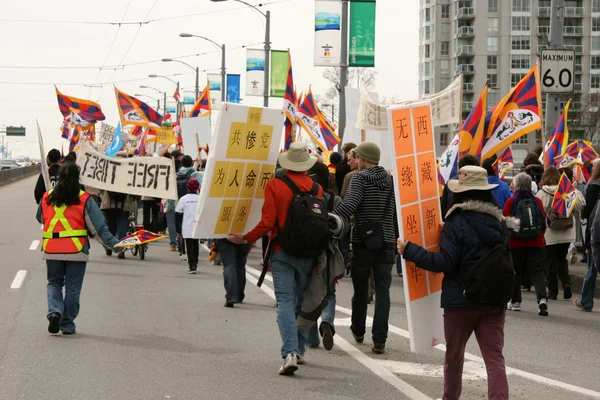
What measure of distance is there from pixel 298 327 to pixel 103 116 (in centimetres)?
2337

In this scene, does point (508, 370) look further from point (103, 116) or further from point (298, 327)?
point (103, 116)

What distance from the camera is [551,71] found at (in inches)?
690

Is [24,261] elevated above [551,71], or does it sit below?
below

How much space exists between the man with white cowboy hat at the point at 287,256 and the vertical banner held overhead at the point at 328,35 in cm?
1782

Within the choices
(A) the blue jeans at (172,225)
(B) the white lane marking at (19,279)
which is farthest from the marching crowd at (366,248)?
(A) the blue jeans at (172,225)

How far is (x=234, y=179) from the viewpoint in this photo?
32.6ft

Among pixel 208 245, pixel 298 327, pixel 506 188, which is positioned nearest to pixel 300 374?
pixel 298 327

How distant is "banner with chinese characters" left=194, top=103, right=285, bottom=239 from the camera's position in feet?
32.0

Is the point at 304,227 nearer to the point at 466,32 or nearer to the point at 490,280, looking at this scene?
the point at 490,280

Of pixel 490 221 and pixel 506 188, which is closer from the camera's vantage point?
pixel 490 221

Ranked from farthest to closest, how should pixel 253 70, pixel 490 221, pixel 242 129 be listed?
pixel 253 70 < pixel 242 129 < pixel 490 221

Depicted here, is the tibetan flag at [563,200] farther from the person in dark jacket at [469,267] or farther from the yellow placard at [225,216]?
the person in dark jacket at [469,267]

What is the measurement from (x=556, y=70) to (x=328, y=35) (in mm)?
9448

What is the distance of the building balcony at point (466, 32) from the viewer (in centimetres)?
11494
